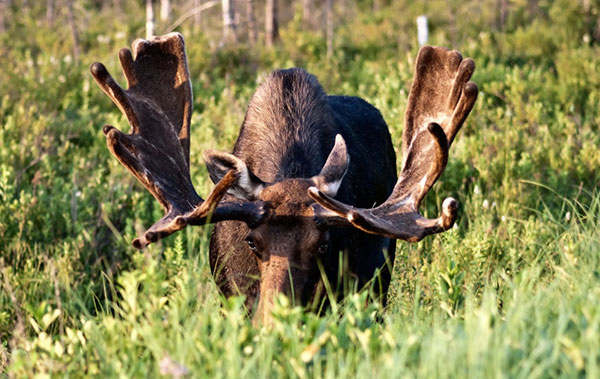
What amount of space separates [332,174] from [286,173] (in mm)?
426

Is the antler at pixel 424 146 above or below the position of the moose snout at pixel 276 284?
above

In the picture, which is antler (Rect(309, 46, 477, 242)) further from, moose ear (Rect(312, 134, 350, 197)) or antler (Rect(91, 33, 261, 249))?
antler (Rect(91, 33, 261, 249))

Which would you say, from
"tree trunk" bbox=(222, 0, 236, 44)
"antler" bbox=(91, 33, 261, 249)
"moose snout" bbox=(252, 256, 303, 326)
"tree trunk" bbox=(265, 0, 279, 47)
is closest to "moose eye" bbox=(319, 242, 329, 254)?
"moose snout" bbox=(252, 256, 303, 326)

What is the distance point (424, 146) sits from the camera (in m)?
4.50

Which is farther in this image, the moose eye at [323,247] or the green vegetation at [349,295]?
the moose eye at [323,247]

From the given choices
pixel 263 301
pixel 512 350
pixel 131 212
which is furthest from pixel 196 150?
pixel 512 350

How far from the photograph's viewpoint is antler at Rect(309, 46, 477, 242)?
3836mm

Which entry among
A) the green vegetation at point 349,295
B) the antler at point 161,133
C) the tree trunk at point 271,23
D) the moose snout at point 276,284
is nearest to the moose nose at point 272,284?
the moose snout at point 276,284

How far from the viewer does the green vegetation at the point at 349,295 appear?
2.77 m

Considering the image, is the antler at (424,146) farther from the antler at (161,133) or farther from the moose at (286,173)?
the antler at (161,133)

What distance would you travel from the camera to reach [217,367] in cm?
267

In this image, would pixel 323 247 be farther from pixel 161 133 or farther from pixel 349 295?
pixel 161 133

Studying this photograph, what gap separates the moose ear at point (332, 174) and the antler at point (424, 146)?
0.18 m

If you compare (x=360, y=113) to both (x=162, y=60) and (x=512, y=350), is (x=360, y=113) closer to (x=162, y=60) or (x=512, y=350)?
(x=162, y=60)
